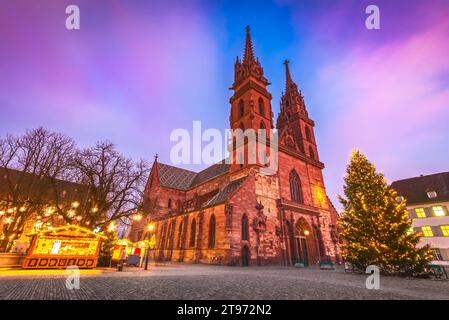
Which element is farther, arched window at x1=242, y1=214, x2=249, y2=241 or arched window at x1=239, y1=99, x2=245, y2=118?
arched window at x1=239, y1=99, x2=245, y2=118

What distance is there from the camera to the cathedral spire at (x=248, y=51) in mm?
35631

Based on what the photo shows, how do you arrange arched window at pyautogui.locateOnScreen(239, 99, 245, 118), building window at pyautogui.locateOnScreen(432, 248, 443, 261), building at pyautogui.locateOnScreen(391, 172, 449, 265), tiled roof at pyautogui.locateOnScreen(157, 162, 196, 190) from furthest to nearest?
tiled roof at pyautogui.locateOnScreen(157, 162, 196, 190), arched window at pyautogui.locateOnScreen(239, 99, 245, 118), building at pyautogui.locateOnScreen(391, 172, 449, 265), building window at pyautogui.locateOnScreen(432, 248, 443, 261)

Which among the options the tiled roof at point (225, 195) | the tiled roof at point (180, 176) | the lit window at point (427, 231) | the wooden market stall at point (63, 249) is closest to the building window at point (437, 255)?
the lit window at point (427, 231)

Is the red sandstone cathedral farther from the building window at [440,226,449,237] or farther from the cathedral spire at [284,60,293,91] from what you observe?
the building window at [440,226,449,237]

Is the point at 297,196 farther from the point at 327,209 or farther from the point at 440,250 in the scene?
the point at 440,250

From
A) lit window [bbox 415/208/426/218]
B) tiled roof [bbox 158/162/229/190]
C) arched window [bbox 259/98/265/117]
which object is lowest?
lit window [bbox 415/208/426/218]

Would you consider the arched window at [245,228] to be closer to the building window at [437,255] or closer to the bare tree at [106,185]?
the bare tree at [106,185]

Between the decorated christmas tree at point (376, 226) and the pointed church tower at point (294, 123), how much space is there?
1510cm

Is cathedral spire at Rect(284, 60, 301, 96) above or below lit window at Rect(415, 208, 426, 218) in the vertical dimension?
above

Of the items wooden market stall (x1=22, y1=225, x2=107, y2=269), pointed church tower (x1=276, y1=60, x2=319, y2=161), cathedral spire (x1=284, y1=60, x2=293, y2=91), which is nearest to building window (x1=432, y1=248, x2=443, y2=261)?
pointed church tower (x1=276, y1=60, x2=319, y2=161)

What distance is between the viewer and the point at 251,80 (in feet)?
104

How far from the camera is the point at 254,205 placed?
882 inches

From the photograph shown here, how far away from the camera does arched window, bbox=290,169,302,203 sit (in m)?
27.9
